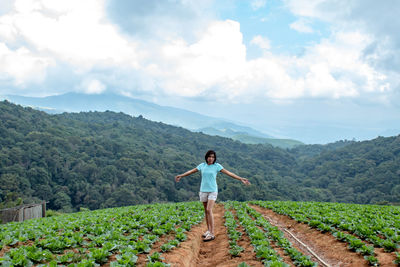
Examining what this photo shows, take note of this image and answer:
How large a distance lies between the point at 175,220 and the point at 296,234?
5032 millimetres

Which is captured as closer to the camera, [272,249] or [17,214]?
[272,249]

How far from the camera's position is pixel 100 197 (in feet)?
251

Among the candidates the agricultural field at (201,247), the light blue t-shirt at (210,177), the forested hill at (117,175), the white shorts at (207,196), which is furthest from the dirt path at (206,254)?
the forested hill at (117,175)

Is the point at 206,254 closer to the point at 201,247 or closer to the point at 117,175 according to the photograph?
Result: the point at 201,247

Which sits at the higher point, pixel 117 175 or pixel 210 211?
pixel 210 211

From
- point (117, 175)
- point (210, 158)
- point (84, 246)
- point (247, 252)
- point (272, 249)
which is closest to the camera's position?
point (272, 249)

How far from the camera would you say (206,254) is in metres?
9.70

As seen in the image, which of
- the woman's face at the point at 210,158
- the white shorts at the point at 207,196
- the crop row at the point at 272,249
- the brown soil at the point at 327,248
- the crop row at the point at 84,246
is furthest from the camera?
the white shorts at the point at 207,196

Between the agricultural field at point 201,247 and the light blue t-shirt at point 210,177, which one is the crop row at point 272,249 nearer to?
the agricultural field at point 201,247

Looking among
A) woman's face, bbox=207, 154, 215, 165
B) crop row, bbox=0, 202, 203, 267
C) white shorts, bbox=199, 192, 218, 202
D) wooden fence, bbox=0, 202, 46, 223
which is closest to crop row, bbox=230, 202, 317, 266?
white shorts, bbox=199, 192, 218, 202


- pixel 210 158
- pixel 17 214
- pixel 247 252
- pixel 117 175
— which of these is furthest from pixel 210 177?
pixel 117 175

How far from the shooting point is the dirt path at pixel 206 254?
8.00 m

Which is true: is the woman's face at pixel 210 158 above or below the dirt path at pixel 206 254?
above

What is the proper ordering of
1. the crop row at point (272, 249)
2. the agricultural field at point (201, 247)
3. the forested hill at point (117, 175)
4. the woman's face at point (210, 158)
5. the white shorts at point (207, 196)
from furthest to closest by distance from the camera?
the forested hill at point (117, 175)
the white shorts at point (207, 196)
the woman's face at point (210, 158)
the crop row at point (272, 249)
the agricultural field at point (201, 247)
